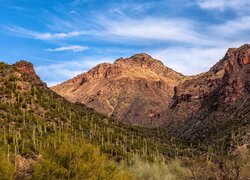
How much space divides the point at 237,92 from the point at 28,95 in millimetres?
70613

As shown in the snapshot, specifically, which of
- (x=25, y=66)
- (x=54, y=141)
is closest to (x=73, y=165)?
(x=54, y=141)

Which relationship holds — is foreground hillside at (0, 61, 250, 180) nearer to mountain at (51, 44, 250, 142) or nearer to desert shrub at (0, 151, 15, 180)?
desert shrub at (0, 151, 15, 180)

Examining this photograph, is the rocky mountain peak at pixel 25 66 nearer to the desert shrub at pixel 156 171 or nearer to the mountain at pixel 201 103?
the mountain at pixel 201 103

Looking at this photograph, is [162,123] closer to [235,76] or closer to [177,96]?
[177,96]

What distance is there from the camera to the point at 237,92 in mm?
122062

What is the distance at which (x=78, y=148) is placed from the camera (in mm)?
35094

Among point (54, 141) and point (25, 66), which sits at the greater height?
point (25, 66)

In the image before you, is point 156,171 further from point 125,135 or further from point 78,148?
point 125,135

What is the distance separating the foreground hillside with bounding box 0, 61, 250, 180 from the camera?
33938 mm

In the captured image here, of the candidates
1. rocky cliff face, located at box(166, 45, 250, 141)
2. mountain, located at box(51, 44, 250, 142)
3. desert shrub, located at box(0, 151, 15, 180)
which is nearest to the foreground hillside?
desert shrub, located at box(0, 151, 15, 180)

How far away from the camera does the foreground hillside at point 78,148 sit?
111ft

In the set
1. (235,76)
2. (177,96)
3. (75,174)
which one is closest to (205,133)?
(235,76)

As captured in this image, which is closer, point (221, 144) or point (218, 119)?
point (221, 144)

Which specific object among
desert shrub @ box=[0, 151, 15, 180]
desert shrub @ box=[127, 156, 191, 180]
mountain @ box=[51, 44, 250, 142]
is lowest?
desert shrub @ box=[127, 156, 191, 180]
